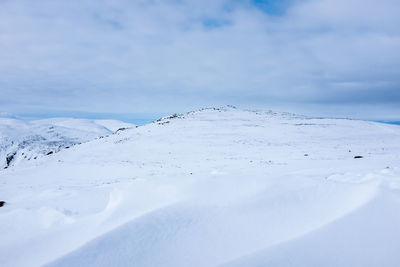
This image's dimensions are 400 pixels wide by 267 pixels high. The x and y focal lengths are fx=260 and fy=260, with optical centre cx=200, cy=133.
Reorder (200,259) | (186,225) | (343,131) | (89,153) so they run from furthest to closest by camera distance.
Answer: (343,131) → (89,153) → (186,225) → (200,259)

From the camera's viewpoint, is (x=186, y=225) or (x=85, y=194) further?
(x=85, y=194)

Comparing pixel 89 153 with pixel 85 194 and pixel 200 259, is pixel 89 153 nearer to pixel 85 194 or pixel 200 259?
pixel 85 194

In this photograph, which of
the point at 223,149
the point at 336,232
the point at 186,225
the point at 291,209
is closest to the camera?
the point at 336,232

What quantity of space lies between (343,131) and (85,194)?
3043 cm

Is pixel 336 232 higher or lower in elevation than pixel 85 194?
higher

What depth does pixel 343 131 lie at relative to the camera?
30.3m

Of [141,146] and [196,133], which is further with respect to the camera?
[196,133]

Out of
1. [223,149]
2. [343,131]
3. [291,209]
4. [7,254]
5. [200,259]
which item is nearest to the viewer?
[200,259]

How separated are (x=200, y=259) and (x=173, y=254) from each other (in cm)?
40

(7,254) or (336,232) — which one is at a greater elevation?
(336,232)

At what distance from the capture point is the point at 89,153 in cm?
2533

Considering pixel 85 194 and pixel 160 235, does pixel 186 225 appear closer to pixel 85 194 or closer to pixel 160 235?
pixel 160 235

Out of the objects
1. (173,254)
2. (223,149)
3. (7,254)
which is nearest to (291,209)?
(173,254)

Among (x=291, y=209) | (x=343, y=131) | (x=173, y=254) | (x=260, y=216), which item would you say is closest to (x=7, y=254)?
(x=173, y=254)
